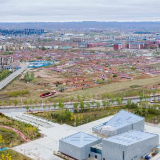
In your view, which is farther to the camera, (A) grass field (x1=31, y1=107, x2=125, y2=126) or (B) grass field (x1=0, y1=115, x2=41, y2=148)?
(A) grass field (x1=31, y1=107, x2=125, y2=126)

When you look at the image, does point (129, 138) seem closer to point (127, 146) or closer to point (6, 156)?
point (127, 146)

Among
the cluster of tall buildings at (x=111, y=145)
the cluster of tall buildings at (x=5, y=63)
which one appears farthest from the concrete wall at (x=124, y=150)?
the cluster of tall buildings at (x=5, y=63)

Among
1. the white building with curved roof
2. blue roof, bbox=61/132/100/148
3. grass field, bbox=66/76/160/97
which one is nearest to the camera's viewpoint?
blue roof, bbox=61/132/100/148

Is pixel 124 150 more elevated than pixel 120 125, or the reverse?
pixel 120 125

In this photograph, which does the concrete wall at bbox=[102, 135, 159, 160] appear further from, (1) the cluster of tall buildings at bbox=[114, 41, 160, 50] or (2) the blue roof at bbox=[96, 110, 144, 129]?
(1) the cluster of tall buildings at bbox=[114, 41, 160, 50]

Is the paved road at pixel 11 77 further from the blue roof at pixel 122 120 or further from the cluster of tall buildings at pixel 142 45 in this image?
the cluster of tall buildings at pixel 142 45

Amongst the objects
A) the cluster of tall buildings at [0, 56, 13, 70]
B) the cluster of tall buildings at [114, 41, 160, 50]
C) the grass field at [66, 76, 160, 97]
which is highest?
the cluster of tall buildings at [114, 41, 160, 50]

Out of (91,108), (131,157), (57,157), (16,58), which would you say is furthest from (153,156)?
(16,58)

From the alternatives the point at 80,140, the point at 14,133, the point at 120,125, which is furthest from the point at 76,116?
the point at 80,140

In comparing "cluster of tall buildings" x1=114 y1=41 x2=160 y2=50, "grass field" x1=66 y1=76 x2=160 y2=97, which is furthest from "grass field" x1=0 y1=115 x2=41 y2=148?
"cluster of tall buildings" x1=114 y1=41 x2=160 y2=50
